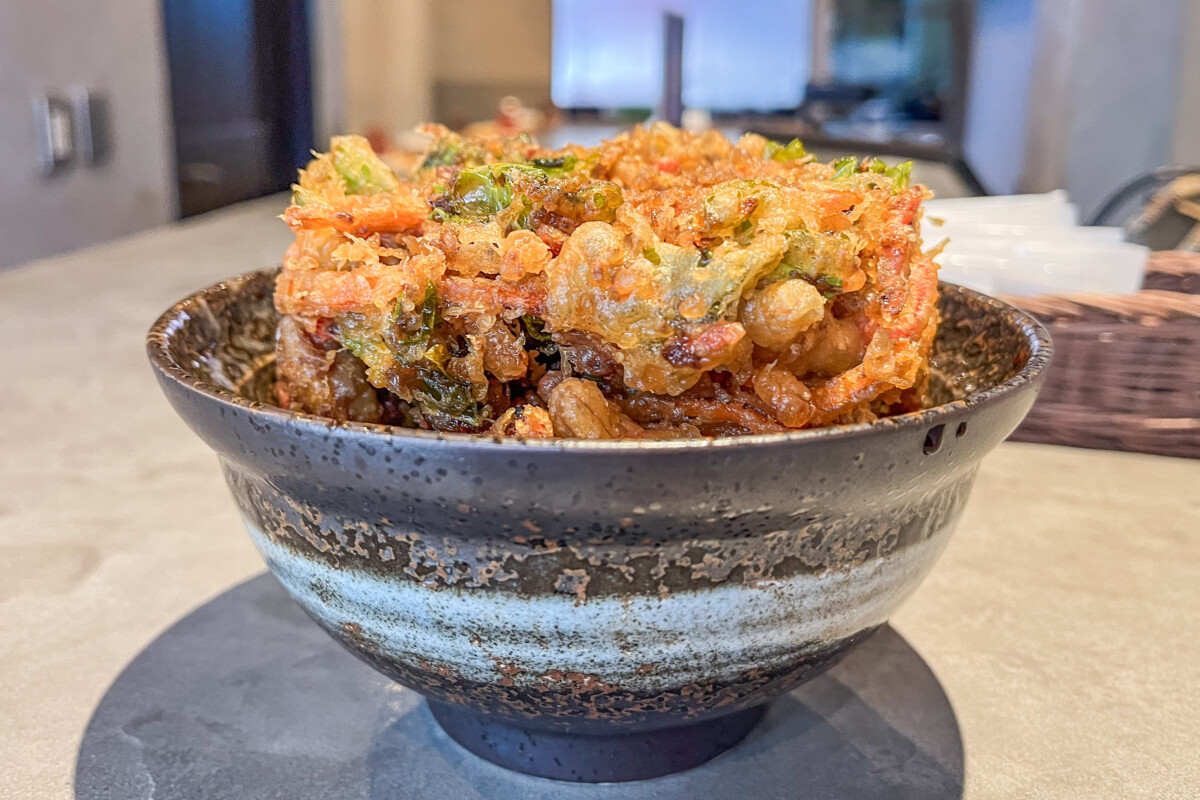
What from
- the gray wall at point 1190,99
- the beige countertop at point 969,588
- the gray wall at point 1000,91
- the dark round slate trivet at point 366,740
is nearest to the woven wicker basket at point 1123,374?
the beige countertop at point 969,588

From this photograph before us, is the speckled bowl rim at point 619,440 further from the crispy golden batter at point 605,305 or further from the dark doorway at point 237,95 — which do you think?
the dark doorway at point 237,95

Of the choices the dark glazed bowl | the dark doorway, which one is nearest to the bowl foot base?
the dark glazed bowl

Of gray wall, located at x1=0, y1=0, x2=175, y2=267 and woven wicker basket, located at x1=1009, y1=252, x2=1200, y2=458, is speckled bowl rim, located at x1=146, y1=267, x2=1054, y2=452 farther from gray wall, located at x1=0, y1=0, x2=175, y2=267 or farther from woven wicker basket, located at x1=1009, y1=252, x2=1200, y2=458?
gray wall, located at x1=0, y1=0, x2=175, y2=267

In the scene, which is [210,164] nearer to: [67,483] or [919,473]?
[67,483]

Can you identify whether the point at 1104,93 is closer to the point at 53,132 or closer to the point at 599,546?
the point at 599,546

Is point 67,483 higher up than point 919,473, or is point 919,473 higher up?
point 919,473

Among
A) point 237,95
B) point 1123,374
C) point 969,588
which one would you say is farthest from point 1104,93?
point 237,95

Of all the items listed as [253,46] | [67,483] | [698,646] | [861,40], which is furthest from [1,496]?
[861,40]
